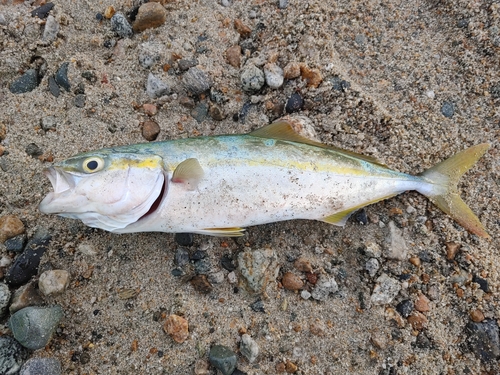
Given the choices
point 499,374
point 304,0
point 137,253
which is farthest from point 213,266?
point 304,0

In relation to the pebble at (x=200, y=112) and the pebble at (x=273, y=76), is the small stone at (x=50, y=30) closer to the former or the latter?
the pebble at (x=200, y=112)

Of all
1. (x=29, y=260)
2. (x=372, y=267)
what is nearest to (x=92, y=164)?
(x=29, y=260)

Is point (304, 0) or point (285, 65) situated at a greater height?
point (304, 0)

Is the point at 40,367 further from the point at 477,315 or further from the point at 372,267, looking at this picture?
the point at 477,315

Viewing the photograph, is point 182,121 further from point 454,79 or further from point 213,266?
point 454,79

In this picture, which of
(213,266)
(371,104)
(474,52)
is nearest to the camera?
(213,266)

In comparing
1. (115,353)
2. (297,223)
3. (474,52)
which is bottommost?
(115,353)

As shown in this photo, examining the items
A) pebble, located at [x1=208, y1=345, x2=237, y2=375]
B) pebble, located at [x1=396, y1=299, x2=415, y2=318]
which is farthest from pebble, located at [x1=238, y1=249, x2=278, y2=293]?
pebble, located at [x1=396, y1=299, x2=415, y2=318]

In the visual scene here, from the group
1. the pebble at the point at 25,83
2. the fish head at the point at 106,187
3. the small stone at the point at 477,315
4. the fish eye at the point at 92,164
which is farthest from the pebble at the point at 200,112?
the small stone at the point at 477,315
